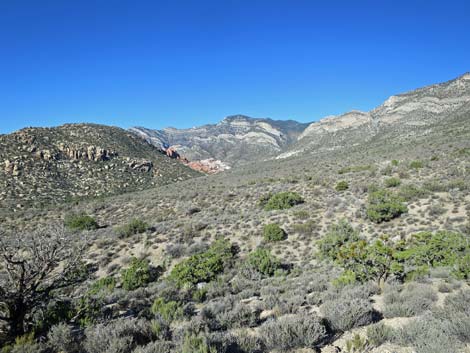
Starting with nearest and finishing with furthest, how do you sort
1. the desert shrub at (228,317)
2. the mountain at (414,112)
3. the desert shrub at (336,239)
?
1. the desert shrub at (228,317)
2. the desert shrub at (336,239)
3. the mountain at (414,112)

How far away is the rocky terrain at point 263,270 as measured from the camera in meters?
4.81

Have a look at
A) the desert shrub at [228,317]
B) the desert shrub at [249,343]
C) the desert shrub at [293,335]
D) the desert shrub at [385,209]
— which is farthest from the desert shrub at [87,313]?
the desert shrub at [385,209]

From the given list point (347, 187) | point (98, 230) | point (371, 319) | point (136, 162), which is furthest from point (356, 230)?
point (136, 162)

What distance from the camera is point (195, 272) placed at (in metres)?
11.4

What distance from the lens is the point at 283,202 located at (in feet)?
66.5

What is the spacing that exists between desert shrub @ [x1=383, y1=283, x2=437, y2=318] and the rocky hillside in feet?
142

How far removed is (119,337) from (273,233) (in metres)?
11.3

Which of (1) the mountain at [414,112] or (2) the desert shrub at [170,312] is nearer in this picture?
(2) the desert shrub at [170,312]

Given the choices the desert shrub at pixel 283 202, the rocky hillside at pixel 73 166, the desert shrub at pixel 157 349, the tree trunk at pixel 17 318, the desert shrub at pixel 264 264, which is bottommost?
the desert shrub at pixel 264 264

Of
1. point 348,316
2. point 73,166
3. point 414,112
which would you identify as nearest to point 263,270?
point 348,316

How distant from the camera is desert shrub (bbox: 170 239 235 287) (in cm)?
1112

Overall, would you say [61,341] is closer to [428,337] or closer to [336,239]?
[428,337]

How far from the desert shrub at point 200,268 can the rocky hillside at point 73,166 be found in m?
35.2

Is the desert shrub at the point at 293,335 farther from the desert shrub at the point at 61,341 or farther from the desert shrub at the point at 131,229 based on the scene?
the desert shrub at the point at 131,229
